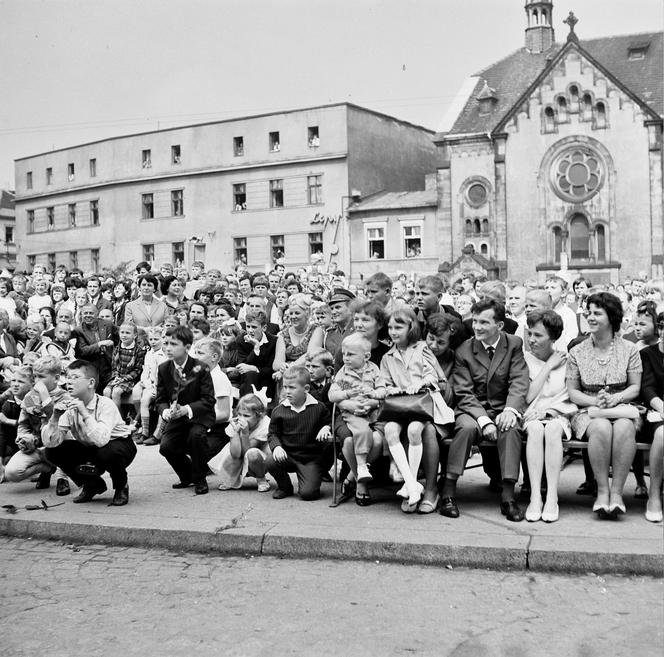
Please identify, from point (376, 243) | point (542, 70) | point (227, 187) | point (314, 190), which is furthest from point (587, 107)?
point (227, 187)

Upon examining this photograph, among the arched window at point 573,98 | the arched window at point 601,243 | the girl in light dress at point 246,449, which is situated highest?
the arched window at point 573,98

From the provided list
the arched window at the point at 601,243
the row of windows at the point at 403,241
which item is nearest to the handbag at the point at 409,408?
the arched window at the point at 601,243

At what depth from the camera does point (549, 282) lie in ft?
35.6

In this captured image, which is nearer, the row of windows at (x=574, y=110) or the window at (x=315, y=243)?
the row of windows at (x=574, y=110)

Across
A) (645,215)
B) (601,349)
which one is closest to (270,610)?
(601,349)

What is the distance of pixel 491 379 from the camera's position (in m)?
7.39

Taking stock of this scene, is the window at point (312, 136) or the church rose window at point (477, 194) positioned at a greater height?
the window at point (312, 136)

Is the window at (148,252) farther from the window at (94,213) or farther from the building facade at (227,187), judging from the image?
the window at (94,213)

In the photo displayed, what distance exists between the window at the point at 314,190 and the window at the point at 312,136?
6.47 feet

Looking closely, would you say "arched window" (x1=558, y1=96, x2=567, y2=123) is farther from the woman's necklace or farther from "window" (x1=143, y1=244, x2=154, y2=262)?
the woman's necklace

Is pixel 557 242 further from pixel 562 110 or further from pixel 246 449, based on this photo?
pixel 246 449

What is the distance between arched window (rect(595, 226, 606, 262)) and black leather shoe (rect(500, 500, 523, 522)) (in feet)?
141

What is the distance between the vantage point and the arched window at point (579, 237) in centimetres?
4803

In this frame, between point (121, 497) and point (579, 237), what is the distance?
43.6m
